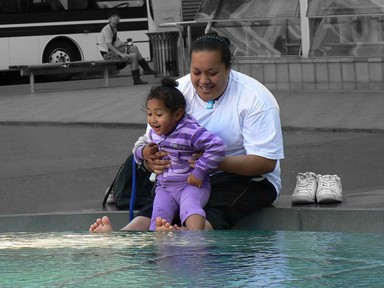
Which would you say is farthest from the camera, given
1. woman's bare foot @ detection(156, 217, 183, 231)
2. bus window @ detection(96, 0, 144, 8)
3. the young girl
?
bus window @ detection(96, 0, 144, 8)

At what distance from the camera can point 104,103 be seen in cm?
1822

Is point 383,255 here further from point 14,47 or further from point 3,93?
point 14,47

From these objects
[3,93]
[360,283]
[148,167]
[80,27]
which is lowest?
[360,283]

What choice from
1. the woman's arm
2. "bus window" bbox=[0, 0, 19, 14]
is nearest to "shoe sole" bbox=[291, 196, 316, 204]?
the woman's arm

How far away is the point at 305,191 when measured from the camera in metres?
6.27

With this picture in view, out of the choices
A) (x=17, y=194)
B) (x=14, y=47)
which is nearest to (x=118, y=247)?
(x=17, y=194)

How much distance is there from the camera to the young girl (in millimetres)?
5707

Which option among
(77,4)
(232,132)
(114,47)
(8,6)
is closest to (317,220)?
(232,132)

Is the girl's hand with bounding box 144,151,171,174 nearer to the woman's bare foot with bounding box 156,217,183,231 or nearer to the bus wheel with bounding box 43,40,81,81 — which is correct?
the woman's bare foot with bounding box 156,217,183,231

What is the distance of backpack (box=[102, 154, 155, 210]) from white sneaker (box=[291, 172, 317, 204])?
772 millimetres

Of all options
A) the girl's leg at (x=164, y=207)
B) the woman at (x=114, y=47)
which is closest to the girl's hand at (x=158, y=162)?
the girl's leg at (x=164, y=207)

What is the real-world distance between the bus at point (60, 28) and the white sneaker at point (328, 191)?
21989 millimetres

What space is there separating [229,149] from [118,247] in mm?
1951

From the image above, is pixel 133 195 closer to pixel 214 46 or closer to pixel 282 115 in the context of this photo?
pixel 214 46
